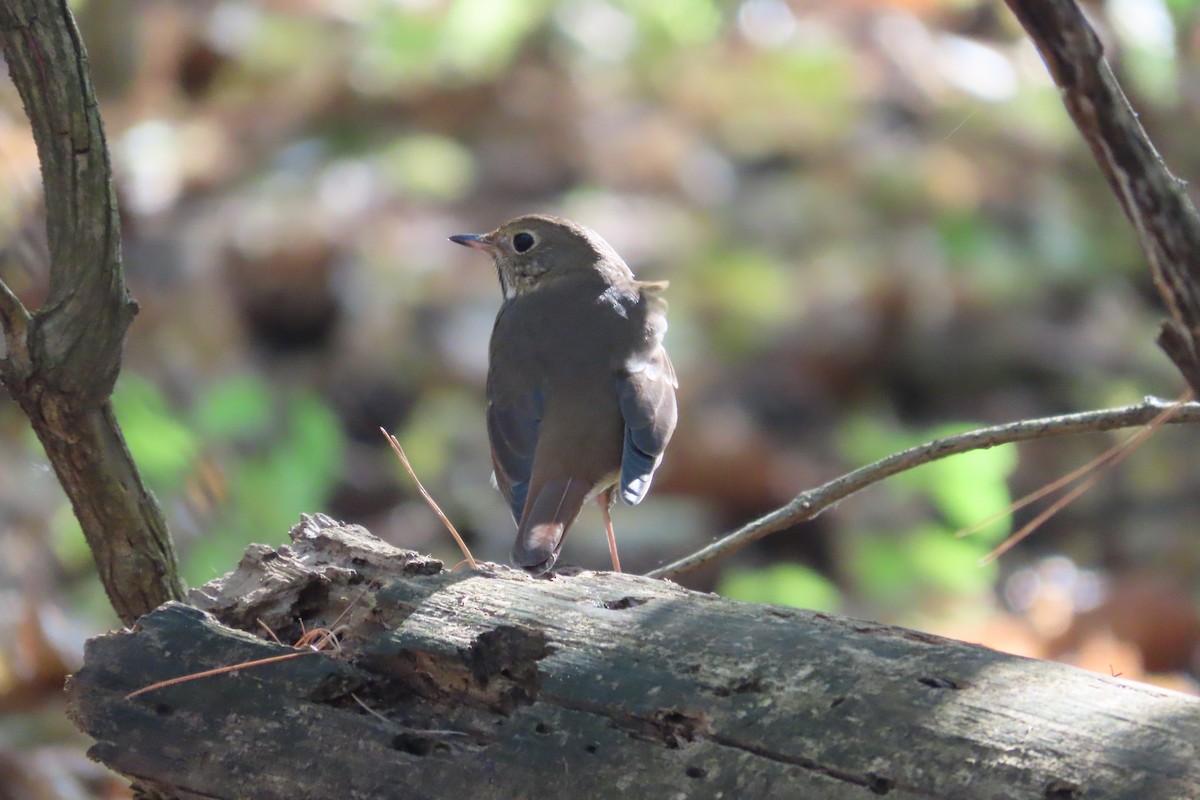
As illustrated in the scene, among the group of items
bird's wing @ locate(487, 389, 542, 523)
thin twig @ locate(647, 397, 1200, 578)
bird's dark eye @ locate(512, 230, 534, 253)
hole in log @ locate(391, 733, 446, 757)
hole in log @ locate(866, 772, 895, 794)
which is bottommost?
hole in log @ locate(866, 772, 895, 794)

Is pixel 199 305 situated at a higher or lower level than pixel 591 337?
higher

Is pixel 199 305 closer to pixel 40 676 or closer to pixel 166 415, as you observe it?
pixel 166 415

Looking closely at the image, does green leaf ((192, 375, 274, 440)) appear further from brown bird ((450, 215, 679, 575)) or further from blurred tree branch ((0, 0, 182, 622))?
blurred tree branch ((0, 0, 182, 622))

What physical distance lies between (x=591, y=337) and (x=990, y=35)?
6.92 metres


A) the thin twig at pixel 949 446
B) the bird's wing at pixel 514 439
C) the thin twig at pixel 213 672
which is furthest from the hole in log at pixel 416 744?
the bird's wing at pixel 514 439

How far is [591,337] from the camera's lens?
14.1 ft

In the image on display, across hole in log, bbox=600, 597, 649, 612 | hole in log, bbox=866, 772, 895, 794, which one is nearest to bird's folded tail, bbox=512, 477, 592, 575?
hole in log, bbox=600, 597, 649, 612

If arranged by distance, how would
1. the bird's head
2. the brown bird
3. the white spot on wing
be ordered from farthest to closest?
the bird's head, the white spot on wing, the brown bird

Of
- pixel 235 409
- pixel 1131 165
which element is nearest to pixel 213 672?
pixel 1131 165

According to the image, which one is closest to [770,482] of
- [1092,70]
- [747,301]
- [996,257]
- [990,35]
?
[747,301]

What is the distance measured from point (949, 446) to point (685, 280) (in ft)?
18.1

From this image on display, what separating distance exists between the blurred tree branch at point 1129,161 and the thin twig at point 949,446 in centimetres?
86

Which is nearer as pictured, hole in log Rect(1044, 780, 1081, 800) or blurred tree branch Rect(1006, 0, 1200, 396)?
blurred tree branch Rect(1006, 0, 1200, 396)

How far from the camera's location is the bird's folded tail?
3.16m
